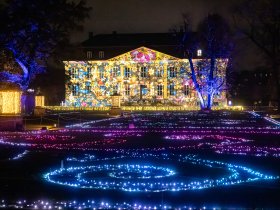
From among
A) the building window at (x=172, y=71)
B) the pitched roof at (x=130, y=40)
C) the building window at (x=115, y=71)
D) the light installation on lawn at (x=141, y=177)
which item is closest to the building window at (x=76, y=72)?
the pitched roof at (x=130, y=40)

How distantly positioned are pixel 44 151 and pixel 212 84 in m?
52.2

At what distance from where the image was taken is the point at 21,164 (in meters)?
15.2

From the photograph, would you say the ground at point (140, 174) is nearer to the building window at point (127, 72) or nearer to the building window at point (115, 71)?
the building window at point (127, 72)

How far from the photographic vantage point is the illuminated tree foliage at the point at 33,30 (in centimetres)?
3675

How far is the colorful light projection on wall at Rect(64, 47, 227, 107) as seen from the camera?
82.2m

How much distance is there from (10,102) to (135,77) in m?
52.7

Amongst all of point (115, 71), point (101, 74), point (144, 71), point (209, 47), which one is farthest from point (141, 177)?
point (101, 74)

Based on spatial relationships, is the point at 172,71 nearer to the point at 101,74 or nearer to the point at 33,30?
the point at 101,74

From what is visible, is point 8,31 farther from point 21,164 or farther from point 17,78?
point 21,164

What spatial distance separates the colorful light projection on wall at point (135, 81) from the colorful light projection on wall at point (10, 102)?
49.2 m

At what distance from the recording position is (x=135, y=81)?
276ft

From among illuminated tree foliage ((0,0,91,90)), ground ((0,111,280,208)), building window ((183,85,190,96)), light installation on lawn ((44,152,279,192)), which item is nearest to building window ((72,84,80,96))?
building window ((183,85,190,96))

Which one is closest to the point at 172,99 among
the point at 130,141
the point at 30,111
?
the point at 30,111

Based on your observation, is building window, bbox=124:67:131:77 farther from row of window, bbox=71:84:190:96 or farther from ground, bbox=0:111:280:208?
ground, bbox=0:111:280:208
